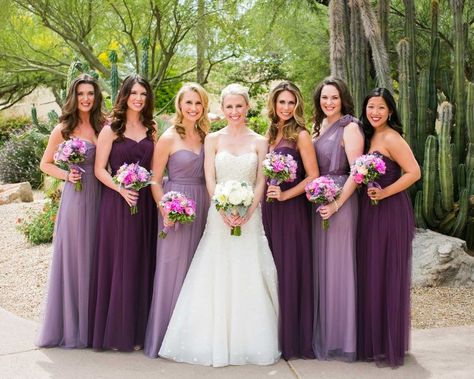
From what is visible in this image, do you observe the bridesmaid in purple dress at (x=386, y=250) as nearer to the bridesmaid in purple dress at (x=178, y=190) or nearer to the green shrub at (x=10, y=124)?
the bridesmaid in purple dress at (x=178, y=190)

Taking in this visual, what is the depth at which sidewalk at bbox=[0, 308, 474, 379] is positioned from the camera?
177 inches

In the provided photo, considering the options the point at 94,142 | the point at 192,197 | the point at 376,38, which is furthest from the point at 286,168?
the point at 376,38

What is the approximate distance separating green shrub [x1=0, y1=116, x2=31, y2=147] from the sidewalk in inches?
718

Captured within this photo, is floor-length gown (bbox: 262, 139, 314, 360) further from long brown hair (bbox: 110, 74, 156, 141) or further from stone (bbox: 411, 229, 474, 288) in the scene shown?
stone (bbox: 411, 229, 474, 288)

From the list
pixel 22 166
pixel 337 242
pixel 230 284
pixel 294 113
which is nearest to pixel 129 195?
pixel 230 284


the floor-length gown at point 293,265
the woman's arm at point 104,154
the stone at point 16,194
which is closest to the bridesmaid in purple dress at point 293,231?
the floor-length gown at point 293,265

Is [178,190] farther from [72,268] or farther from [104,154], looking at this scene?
[72,268]

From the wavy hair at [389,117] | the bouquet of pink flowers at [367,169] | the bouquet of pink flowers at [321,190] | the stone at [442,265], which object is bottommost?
the stone at [442,265]

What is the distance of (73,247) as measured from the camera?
200 inches

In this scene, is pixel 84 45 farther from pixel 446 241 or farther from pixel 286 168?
pixel 286 168

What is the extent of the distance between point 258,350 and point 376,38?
157 inches

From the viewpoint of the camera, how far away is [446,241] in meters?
7.20

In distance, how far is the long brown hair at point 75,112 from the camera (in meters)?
5.12

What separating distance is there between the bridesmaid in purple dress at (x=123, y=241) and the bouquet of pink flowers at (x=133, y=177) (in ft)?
0.59
